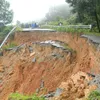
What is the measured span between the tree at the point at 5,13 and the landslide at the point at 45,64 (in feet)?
38.6

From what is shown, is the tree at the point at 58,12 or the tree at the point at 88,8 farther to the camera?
the tree at the point at 58,12

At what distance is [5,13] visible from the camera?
146 feet

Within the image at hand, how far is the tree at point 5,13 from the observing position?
145 feet

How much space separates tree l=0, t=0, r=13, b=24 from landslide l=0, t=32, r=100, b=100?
1178 centimetres

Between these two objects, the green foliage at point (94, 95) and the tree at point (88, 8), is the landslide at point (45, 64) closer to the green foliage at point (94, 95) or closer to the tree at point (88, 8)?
the tree at point (88, 8)

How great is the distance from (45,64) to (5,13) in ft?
60.7

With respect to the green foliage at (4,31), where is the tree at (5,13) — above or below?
above

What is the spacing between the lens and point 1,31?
41188 millimetres

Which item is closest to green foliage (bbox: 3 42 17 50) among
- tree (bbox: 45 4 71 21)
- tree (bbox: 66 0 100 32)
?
tree (bbox: 66 0 100 32)

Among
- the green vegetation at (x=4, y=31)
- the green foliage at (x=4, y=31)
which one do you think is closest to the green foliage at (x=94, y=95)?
the green vegetation at (x=4, y=31)

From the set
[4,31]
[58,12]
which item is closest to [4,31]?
[4,31]

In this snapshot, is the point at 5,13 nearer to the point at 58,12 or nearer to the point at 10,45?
the point at 10,45

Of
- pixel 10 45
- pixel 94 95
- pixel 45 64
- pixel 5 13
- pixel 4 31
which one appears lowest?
pixel 45 64

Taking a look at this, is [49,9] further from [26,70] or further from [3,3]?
[26,70]
